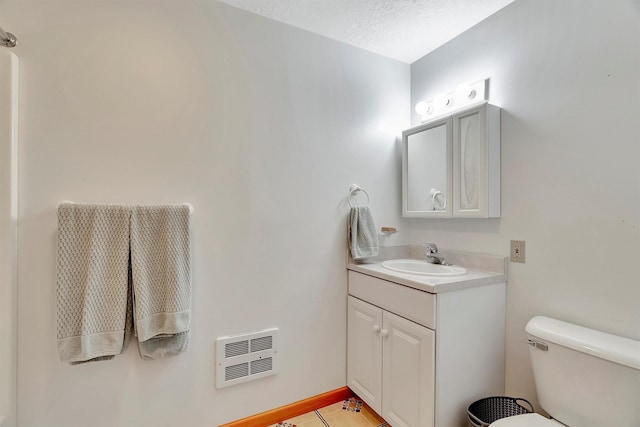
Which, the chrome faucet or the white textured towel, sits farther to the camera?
the chrome faucet

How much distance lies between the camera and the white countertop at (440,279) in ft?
4.48

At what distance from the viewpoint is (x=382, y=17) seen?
171cm

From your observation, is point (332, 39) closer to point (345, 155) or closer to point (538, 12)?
point (345, 155)

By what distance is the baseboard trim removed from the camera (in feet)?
5.44

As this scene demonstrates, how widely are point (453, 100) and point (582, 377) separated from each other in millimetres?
1571

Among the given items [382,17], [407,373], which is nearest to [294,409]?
[407,373]

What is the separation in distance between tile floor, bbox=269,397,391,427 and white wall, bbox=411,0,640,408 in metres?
0.82

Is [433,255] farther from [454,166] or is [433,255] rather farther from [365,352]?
[365,352]

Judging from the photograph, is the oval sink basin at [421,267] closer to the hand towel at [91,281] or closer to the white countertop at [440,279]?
the white countertop at [440,279]

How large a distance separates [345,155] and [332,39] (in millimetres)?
762

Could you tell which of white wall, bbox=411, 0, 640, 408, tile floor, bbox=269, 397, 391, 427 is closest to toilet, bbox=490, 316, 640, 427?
white wall, bbox=411, 0, 640, 408

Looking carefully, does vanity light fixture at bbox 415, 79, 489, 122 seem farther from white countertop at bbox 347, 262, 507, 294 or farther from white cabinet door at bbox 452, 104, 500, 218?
white countertop at bbox 347, 262, 507, 294

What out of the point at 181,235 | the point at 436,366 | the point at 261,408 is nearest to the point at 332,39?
the point at 181,235

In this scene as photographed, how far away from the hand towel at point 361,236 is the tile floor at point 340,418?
3.10 ft
